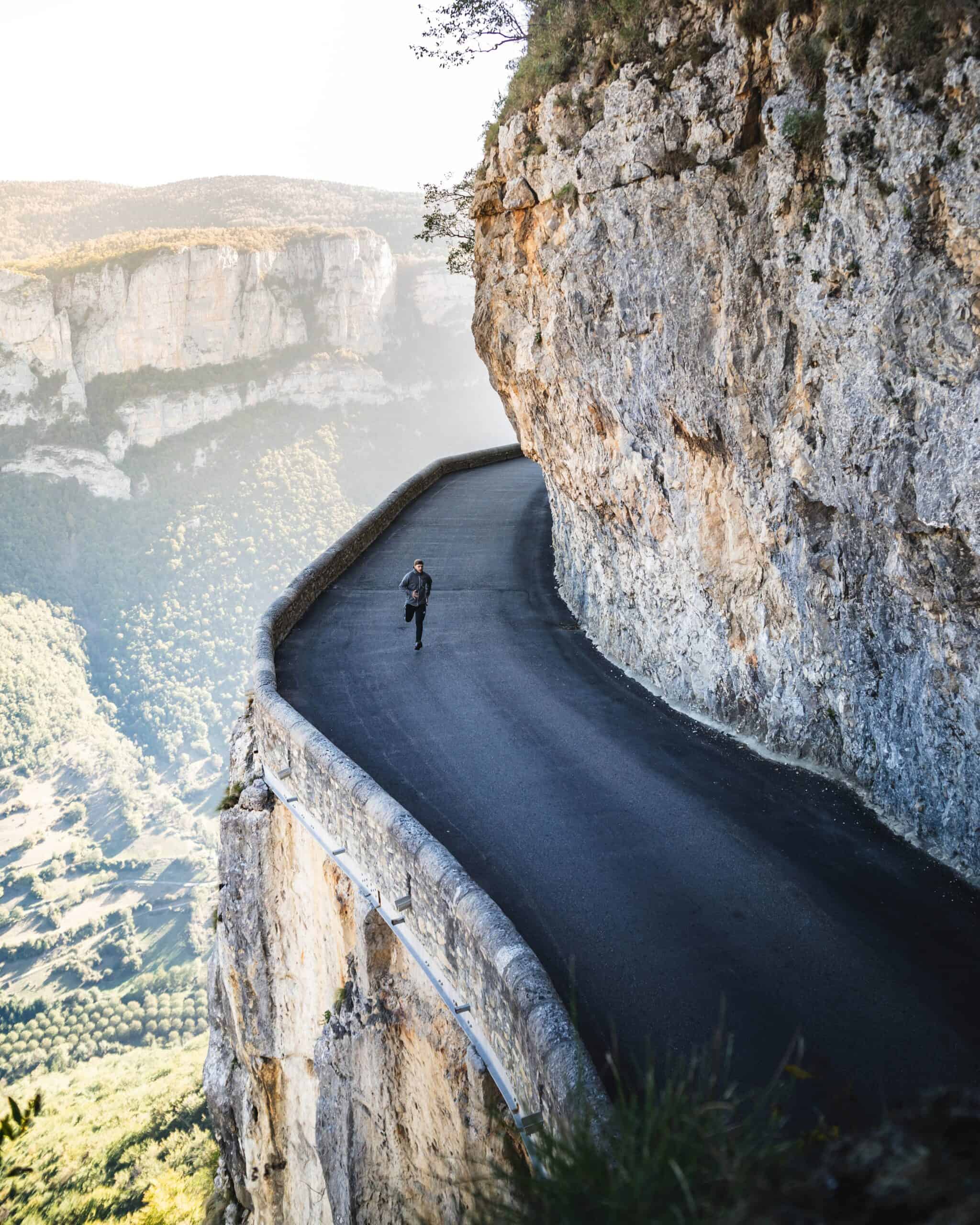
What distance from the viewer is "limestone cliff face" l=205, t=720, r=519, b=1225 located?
6.70m

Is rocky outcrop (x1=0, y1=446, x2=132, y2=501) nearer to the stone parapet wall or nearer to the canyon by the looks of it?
the canyon

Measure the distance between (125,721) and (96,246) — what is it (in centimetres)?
5870

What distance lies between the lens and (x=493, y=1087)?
A: 5.81m

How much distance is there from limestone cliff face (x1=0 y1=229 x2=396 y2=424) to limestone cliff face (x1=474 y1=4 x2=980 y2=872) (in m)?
93.1

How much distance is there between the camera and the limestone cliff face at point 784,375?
561 centimetres

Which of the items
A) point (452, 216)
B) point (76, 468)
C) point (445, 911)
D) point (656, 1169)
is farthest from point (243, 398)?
point (656, 1169)

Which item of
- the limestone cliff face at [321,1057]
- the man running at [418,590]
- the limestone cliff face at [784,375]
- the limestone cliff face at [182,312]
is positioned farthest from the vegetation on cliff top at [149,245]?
the limestone cliff face at [321,1057]

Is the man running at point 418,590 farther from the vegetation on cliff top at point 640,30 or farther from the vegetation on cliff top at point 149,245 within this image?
the vegetation on cliff top at point 149,245

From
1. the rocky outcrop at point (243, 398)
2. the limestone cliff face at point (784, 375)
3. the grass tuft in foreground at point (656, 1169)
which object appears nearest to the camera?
the grass tuft in foreground at point (656, 1169)

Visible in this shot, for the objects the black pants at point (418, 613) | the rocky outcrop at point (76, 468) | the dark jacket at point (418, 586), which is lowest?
the rocky outcrop at point (76, 468)

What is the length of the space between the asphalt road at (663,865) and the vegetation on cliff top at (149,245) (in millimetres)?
96622

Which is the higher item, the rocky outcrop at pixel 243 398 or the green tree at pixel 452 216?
the green tree at pixel 452 216

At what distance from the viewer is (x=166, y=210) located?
109 meters

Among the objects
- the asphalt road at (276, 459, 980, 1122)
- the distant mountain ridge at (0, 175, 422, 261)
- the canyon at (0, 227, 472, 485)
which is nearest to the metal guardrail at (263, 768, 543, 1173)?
the asphalt road at (276, 459, 980, 1122)
